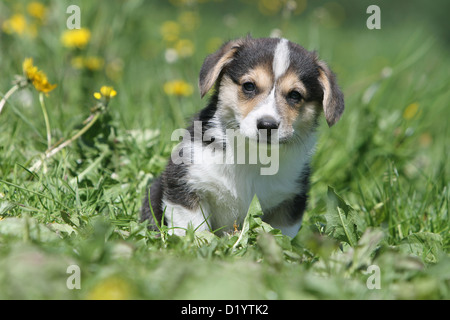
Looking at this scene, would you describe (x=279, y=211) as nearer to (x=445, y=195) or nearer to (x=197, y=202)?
(x=197, y=202)

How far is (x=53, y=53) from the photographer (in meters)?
5.39

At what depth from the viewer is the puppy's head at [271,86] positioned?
302 cm

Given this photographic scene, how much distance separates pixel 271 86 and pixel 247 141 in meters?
0.37

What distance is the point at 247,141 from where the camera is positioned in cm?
319

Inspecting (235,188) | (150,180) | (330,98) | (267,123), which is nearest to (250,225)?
(235,188)

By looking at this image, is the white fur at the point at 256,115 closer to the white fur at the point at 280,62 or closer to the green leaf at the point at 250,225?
the white fur at the point at 280,62

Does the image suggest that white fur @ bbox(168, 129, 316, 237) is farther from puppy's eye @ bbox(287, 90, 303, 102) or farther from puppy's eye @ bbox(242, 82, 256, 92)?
puppy's eye @ bbox(242, 82, 256, 92)

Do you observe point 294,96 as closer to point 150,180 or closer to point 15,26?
point 150,180

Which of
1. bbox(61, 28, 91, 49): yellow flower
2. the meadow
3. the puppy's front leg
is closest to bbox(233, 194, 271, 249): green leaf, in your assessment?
the meadow

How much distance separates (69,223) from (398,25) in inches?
427

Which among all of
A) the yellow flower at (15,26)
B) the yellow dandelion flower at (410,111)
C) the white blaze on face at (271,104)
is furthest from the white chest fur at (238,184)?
the yellow flower at (15,26)

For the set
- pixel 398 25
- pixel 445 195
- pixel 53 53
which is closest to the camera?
pixel 445 195

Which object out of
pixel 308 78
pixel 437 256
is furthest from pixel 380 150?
pixel 437 256

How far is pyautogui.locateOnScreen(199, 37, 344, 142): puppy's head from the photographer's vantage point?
3.02 meters
